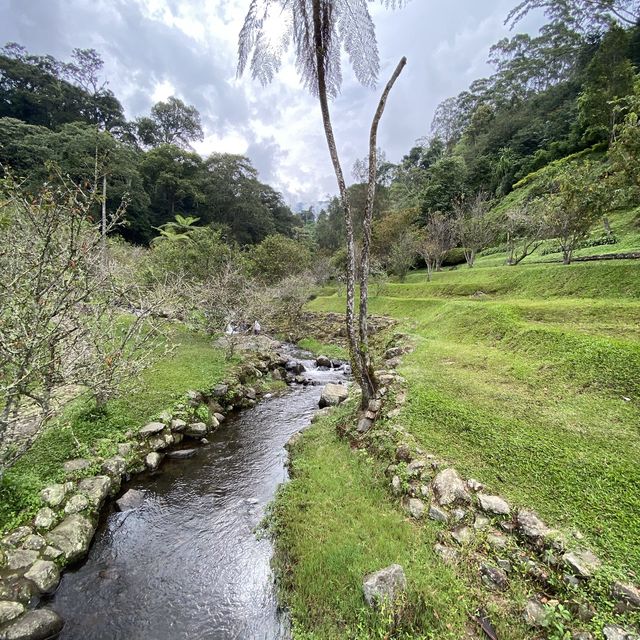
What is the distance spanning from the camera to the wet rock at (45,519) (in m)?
4.75

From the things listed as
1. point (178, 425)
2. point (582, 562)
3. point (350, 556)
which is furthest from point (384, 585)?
point (178, 425)

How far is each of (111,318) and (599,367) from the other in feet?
36.4

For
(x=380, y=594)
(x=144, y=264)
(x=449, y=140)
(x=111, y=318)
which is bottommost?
(x=380, y=594)

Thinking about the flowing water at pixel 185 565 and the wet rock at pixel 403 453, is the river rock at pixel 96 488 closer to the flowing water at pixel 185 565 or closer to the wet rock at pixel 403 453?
the flowing water at pixel 185 565

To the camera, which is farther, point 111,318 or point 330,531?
point 111,318

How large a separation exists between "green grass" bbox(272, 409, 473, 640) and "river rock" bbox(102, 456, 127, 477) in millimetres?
3414

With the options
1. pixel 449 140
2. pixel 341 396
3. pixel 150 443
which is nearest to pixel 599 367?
pixel 341 396

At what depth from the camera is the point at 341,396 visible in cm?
1052

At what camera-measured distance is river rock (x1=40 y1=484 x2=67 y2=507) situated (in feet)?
16.6

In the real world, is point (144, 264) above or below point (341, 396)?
above

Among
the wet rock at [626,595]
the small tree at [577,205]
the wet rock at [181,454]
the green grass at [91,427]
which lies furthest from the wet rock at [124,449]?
the small tree at [577,205]

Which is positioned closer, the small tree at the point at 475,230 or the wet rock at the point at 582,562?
the wet rock at the point at 582,562

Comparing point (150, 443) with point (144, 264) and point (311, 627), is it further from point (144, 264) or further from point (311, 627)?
point (144, 264)

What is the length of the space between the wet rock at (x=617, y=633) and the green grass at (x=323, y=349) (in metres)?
14.0
